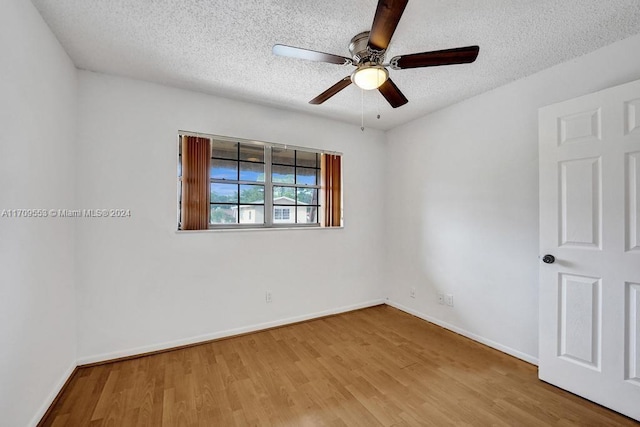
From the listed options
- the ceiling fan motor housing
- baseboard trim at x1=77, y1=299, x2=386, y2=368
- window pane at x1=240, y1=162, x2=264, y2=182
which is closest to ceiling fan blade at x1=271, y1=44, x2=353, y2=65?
the ceiling fan motor housing

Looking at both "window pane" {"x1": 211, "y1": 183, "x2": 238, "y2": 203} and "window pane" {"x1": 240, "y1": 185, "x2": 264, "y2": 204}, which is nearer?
"window pane" {"x1": 211, "y1": 183, "x2": 238, "y2": 203}

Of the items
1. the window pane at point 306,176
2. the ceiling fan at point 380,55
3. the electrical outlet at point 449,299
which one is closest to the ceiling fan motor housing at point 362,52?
the ceiling fan at point 380,55

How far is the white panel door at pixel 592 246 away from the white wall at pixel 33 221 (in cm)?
347

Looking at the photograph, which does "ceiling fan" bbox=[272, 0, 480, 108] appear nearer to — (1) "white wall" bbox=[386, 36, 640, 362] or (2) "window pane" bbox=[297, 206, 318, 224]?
(1) "white wall" bbox=[386, 36, 640, 362]

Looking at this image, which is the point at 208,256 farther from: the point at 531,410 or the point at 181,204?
the point at 531,410

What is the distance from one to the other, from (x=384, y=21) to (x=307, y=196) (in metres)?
2.35

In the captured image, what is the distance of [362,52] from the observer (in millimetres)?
1706

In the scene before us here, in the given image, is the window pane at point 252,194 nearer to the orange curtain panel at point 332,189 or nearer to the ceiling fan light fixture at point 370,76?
the orange curtain panel at point 332,189

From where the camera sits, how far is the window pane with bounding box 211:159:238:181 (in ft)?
9.25

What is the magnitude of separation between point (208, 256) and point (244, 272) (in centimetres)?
42

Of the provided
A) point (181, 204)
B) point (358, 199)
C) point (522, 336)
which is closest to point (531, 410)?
point (522, 336)

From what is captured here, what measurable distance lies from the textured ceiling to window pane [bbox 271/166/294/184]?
97cm

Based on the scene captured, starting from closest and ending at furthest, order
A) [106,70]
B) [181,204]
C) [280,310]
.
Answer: [106,70], [181,204], [280,310]

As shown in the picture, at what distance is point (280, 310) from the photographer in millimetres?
3049
